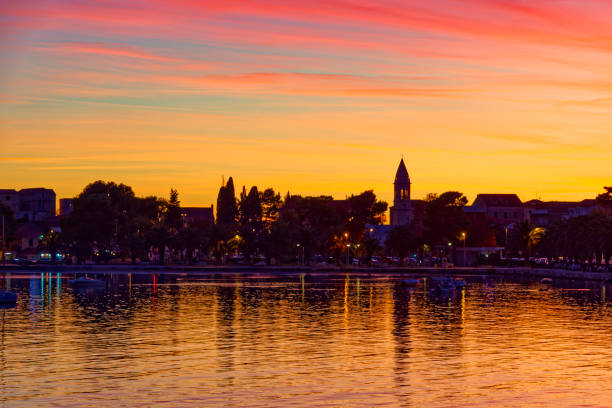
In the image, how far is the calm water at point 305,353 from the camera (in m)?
40.8

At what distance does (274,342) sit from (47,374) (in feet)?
63.8

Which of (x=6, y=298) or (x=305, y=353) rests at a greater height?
(x=6, y=298)

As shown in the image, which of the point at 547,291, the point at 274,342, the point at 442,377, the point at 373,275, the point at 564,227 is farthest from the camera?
the point at 373,275

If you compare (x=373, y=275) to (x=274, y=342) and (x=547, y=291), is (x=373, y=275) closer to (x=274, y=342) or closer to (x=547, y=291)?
(x=547, y=291)

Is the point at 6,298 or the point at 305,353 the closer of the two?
the point at 305,353

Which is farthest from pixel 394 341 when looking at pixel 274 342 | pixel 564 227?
pixel 564 227

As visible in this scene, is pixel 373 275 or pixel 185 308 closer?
pixel 185 308

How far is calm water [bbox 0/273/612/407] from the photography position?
134 ft

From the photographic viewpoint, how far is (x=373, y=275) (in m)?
200

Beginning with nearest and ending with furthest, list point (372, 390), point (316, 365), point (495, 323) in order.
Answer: point (372, 390) < point (316, 365) < point (495, 323)

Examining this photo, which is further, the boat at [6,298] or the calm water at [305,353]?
the boat at [6,298]

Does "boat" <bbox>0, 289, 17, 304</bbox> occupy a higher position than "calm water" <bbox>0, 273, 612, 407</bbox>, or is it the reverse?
"boat" <bbox>0, 289, 17, 304</bbox>

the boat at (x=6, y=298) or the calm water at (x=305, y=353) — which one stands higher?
the boat at (x=6, y=298)

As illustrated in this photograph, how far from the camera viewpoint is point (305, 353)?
183 ft
